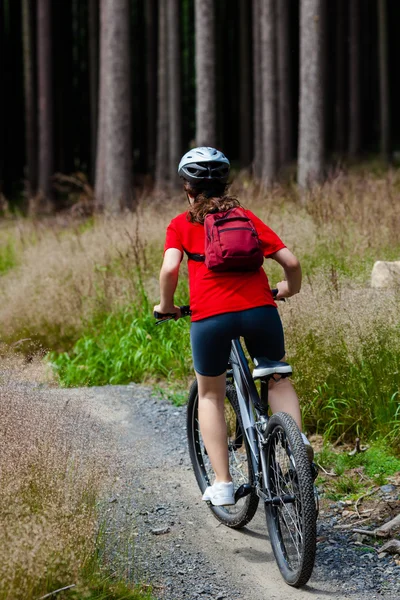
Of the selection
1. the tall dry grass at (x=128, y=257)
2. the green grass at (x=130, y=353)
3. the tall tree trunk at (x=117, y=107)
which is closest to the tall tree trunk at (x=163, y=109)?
the tall tree trunk at (x=117, y=107)

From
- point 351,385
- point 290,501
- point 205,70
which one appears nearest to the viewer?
point 290,501

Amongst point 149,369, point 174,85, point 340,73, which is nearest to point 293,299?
point 149,369

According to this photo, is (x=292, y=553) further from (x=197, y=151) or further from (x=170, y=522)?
(x=197, y=151)

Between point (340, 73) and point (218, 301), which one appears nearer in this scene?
point (218, 301)

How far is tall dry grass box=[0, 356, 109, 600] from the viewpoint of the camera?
299 centimetres

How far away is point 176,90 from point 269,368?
1808cm

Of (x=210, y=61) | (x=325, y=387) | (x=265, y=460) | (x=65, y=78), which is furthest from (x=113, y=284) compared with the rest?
(x=65, y=78)

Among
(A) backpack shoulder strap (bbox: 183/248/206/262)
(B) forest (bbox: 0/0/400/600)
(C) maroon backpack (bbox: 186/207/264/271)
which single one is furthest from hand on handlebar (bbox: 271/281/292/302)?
(B) forest (bbox: 0/0/400/600)

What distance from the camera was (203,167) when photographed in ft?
12.9

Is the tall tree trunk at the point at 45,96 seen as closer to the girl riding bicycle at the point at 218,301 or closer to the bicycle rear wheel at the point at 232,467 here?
the bicycle rear wheel at the point at 232,467

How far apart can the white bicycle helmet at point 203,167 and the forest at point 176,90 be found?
8.23 m

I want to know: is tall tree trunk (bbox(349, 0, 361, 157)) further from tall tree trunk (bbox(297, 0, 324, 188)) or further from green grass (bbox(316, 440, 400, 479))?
green grass (bbox(316, 440, 400, 479))

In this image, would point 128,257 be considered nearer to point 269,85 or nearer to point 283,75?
point 269,85

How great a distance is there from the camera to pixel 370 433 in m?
5.46
